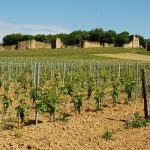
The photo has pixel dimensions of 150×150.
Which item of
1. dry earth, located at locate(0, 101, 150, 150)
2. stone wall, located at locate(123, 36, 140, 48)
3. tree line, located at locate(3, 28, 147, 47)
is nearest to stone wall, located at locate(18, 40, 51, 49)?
tree line, located at locate(3, 28, 147, 47)

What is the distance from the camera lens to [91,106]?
1623 centimetres

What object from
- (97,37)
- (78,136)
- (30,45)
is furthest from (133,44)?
(78,136)

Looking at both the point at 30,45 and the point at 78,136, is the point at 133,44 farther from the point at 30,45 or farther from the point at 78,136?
the point at 78,136

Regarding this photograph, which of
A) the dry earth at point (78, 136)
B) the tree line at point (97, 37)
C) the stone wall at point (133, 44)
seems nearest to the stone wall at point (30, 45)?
the tree line at point (97, 37)

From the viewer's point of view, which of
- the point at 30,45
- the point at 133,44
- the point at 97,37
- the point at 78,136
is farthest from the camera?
the point at 97,37

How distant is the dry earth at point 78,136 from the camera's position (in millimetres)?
9469

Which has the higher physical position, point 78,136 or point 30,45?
point 30,45

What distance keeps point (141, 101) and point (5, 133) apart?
331 inches

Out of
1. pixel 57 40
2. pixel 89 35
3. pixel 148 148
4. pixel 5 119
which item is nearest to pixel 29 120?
pixel 5 119

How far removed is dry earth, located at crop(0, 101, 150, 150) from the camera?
9469 mm

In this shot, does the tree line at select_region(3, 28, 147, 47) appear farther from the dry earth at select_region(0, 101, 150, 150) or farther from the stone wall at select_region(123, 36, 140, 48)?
the dry earth at select_region(0, 101, 150, 150)

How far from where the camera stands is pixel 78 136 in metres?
10.5

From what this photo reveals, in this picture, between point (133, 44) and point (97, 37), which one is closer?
point (133, 44)

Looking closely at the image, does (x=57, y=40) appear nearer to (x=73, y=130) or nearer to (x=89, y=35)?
(x=89, y=35)
